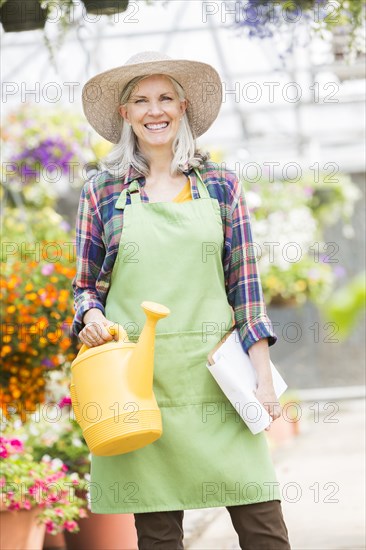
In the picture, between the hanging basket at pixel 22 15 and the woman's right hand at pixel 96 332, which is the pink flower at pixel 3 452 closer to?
the woman's right hand at pixel 96 332

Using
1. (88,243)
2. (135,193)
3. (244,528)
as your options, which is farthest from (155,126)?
(244,528)

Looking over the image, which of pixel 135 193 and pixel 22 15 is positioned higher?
pixel 22 15

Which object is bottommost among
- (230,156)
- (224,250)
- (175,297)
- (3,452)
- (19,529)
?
(19,529)

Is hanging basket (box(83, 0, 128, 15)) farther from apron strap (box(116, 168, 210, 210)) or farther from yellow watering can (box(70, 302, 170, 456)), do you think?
yellow watering can (box(70, 302, 170, 456))

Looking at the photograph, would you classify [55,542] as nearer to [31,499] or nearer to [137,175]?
[31,499]

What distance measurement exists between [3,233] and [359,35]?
3603 mm

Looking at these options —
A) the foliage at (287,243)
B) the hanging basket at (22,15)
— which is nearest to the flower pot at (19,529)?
the hanging basket at (22,15)

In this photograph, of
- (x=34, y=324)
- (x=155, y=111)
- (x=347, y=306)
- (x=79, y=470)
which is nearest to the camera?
A: (x=347, y=306)

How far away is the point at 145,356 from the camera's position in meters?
2.02

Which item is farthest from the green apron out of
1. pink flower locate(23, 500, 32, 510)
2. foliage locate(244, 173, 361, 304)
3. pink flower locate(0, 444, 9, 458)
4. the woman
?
foliage locate(244, 173, 361, 304)

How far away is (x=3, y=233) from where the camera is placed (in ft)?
21.4

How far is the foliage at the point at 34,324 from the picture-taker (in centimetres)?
373

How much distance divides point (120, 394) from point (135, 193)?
1.58 feet

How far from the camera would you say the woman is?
212 centimetres
